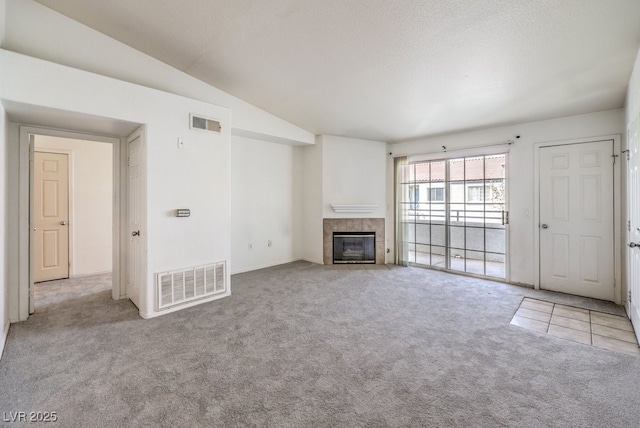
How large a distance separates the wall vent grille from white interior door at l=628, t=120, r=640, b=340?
4.39m

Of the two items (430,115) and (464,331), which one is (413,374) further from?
(430,115)

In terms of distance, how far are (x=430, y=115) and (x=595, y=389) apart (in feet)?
11.5

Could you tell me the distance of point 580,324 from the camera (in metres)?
3.00

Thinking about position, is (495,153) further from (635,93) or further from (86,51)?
(86,51)

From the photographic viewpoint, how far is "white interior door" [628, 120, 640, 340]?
2.61 m

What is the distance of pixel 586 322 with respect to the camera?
304cm

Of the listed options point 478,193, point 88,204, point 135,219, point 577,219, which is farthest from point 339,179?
point 88,204

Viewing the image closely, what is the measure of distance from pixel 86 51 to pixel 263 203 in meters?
3.16

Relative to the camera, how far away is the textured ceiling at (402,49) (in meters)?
2.29

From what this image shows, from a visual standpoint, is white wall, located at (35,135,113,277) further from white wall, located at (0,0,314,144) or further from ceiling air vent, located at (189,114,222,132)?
ceiling air vent, located at (189,114,222,132)

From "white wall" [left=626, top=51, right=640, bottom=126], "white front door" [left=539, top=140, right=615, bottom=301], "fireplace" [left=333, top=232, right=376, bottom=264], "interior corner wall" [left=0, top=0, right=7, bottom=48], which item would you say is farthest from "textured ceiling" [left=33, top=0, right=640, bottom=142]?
"fireplace" [left=333, top=232, right=376, bottom=264]

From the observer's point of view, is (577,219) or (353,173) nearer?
(577,219)

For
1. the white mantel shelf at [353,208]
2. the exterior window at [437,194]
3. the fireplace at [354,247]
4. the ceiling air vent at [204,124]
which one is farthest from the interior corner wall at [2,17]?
the exterior window at [437,194]

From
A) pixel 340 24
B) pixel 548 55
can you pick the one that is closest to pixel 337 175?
pixel 340 24
